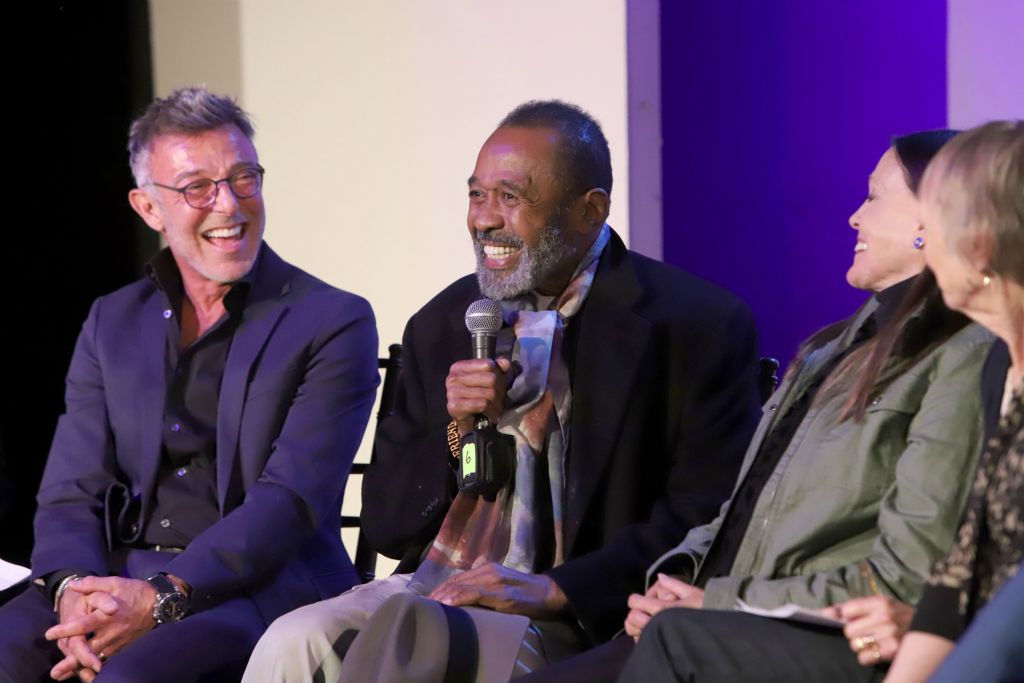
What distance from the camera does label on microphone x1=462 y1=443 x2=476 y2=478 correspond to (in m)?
3.10

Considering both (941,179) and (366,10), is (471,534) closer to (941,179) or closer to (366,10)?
(941,179)

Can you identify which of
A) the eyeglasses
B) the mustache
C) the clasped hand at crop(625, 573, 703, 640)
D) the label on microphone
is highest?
the eyeglasses

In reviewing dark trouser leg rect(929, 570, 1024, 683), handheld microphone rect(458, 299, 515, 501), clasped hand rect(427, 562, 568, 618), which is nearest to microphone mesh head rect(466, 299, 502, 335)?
handheld microphone rect(458, 299, 515, 501)

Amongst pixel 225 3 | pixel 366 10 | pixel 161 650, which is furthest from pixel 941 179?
pixel 225 3

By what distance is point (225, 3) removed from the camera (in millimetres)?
5375

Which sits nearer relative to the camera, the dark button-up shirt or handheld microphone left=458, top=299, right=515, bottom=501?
handheld microphone left=458, top=299, right=515, bottom=501

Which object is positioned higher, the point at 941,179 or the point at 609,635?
the point at 941,179

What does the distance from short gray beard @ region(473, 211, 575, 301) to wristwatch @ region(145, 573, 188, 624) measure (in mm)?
985

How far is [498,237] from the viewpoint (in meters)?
3.38

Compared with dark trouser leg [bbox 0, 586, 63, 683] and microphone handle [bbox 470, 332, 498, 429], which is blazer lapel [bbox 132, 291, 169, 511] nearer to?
dark trouser leg [bbox 0, 586, 63, 683]

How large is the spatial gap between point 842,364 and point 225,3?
3.42 m

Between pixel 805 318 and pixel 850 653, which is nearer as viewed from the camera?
pixel 850 653

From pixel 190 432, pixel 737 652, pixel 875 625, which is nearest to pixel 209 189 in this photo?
pixel 190 432

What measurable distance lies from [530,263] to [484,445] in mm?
479
